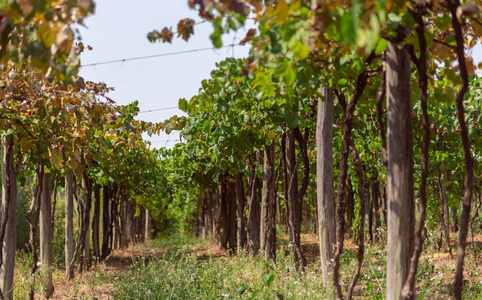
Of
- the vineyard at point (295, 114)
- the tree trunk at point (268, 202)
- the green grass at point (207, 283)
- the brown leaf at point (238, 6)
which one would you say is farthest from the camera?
the tree trunk at point (268, 202)

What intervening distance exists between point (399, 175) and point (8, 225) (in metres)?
5.54

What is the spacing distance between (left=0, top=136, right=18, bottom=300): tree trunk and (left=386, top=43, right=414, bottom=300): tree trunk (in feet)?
16.3

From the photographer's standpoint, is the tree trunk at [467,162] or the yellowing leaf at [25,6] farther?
the tree trunk at [467,162]

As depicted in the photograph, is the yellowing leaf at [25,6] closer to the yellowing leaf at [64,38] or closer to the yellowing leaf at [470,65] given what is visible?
the yellowing leaf at [64,38]

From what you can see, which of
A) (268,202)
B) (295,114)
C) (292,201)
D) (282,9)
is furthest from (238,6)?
(268,202)

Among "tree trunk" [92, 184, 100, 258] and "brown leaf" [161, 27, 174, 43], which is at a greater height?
"brown leaf" [161, 27, 174, 43]

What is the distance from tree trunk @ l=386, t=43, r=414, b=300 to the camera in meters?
3.13

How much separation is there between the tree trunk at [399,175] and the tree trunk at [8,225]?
496 centimetres

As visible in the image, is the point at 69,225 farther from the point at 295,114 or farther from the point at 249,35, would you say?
the point at 249,35

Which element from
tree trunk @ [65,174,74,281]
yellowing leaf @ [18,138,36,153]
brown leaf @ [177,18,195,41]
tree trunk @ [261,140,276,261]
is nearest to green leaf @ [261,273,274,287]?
brown leaf @ [177,18,195,41]

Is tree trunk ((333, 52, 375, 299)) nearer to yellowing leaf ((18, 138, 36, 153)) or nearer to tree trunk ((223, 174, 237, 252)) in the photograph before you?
yellowing leaf ((18, 138, 36, 153))

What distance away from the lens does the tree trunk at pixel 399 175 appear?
10.3 ft

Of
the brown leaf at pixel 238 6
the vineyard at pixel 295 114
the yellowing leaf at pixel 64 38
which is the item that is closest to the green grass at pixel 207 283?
the vineyard at pixel 295 114

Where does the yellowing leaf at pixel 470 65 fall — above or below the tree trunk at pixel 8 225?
above
